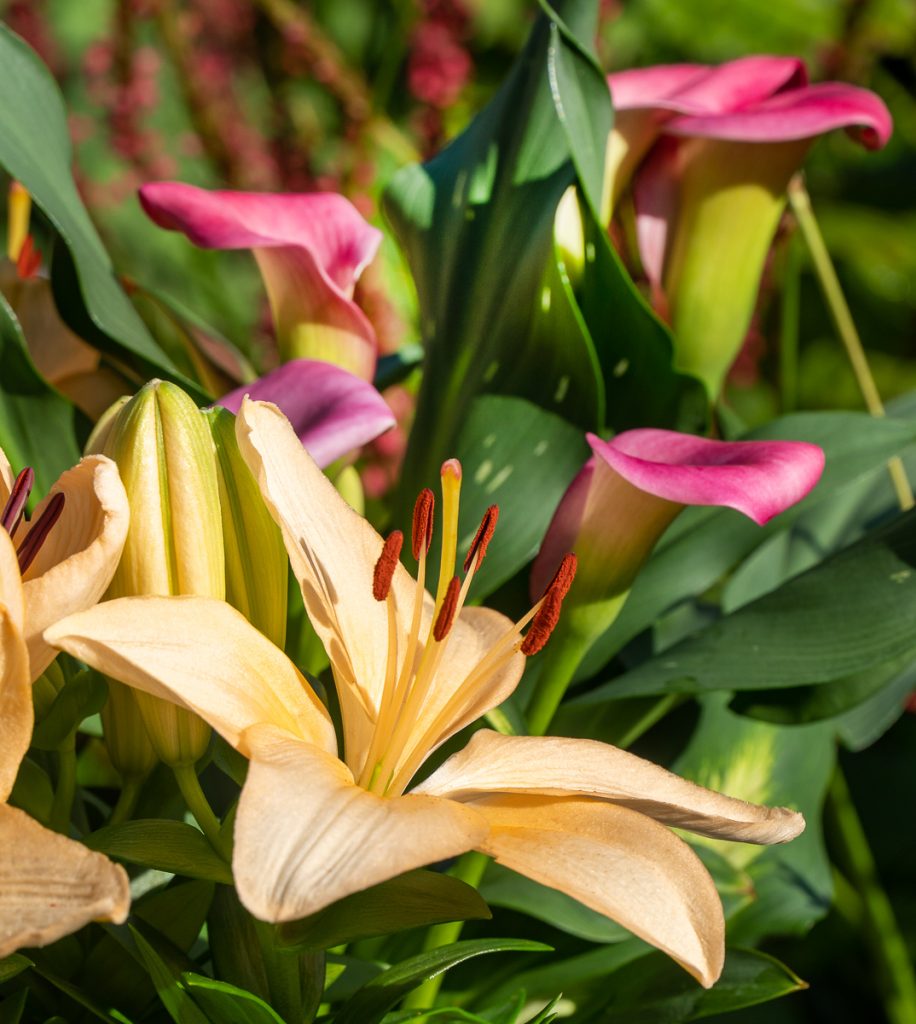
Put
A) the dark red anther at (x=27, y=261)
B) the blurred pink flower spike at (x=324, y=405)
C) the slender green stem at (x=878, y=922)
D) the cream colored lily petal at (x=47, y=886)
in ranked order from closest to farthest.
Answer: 1. the cream colored lily petal at (x=47, y=886)
2. the blurred pink flower spike at (x=324, y=405)
3. the dark red anther at (x=27, y=261)
4. the slender green stem at (x=878, y=922)

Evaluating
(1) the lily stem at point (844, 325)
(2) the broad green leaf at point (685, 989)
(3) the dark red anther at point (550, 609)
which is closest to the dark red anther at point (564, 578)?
(3) the dark red anther at point (550, 609)

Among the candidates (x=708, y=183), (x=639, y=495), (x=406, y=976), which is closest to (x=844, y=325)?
(x=708, y=183)

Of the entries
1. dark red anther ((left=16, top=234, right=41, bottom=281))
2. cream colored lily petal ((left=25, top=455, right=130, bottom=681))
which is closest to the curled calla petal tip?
cream colored lily petal ((left=25, top=455, right=130, bottom=681))

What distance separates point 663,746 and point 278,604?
19 cm

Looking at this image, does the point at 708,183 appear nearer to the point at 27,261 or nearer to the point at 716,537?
the point at 716,537

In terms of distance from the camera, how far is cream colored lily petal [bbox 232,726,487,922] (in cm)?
16

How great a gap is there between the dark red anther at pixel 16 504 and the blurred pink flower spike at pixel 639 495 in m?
0.11

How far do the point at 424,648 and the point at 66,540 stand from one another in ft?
0.24

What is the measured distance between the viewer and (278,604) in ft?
0.73

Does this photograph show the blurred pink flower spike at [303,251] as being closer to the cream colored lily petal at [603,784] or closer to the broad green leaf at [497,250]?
the broad green leaf at [497,250]

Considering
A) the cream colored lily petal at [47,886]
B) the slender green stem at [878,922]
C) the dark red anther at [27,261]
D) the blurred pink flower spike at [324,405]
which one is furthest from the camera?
the slender green stem at [878,922]

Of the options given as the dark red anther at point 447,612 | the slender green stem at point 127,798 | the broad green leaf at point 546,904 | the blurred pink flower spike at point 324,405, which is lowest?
the broad green leaf at point 546,904

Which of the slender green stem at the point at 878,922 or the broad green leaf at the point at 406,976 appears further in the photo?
the slender green stem at the point at 878,922

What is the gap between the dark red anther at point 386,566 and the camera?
0.22 meters
